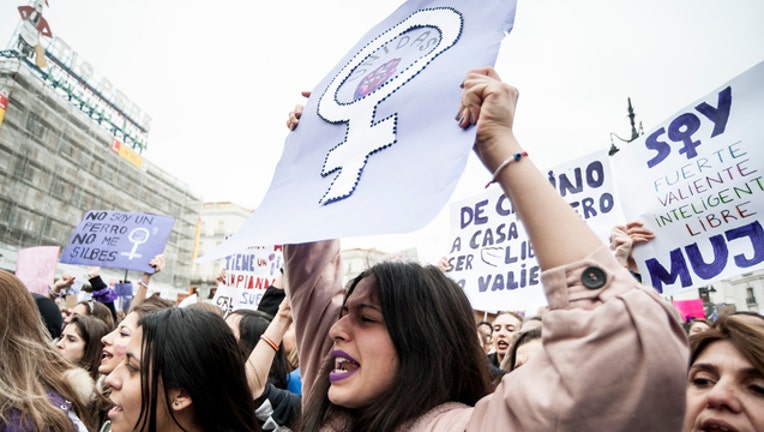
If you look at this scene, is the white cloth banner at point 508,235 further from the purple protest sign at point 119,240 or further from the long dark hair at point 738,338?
the purple protest sign at point 119,240

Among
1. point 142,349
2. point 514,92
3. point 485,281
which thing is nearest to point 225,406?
point 142,349

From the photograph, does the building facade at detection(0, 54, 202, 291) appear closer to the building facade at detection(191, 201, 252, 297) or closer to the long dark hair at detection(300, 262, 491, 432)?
the building facade at detection(191, 201, 252, 297)

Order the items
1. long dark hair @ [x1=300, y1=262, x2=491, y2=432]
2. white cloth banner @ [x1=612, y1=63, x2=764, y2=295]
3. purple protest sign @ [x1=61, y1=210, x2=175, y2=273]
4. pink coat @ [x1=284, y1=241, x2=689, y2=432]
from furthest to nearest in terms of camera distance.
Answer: purple protest sign @ [x1=61, y1=210, x2=175, y2=273], white cloth banner @ [x1=612, y1=63, x2=764, y2=295], long dark hair @ [x1=300, y1=262, x2=491, y2=432], pink coat @ [x1=284, y1=241, x2=689, y2=432]

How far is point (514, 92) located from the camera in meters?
1.16

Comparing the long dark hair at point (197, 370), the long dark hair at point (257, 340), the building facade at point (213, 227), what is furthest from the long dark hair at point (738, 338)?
the building facade at point (213, 227)

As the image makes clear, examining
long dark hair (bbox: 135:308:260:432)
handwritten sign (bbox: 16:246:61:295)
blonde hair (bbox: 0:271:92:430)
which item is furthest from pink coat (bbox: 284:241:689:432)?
handwritten sign (bbox: 16:246:61:295)

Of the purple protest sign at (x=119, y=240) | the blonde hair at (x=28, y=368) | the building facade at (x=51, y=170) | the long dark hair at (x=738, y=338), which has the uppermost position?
the building facade at (x=51, y=170)

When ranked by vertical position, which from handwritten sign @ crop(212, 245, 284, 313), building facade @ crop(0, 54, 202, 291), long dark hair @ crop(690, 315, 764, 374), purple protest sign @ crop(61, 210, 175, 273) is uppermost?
building facade @ crop(0, 54, 202, 291)

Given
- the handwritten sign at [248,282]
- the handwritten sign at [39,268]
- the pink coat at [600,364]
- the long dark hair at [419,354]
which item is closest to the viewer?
→ the pink coat at [600,364]

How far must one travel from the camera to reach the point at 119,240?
657cm

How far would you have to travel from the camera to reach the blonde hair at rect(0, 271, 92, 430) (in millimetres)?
1980

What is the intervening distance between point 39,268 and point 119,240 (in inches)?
47.9

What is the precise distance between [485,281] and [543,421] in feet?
11.8

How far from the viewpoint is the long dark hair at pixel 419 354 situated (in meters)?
1.34
